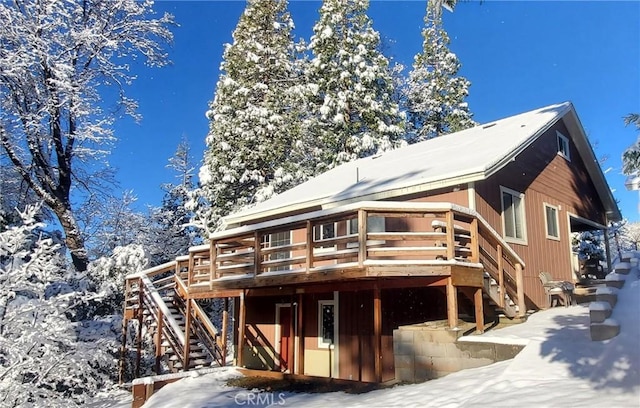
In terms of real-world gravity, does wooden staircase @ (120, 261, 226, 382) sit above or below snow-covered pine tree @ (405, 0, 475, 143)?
below

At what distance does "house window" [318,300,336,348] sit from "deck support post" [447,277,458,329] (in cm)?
441

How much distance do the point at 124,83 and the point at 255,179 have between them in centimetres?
698

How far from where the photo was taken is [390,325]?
10.2 meters

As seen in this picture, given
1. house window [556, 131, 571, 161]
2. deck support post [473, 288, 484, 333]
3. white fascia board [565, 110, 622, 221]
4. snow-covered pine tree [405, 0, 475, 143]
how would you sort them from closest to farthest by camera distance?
deck support post [473, 288, 484, 333], house window [556, 131, 571, 161], white fascia board [565, 110, 622, 221], snow-covered pine tree [405, 0, 475, 143]

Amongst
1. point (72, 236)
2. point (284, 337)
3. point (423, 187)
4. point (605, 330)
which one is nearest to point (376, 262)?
point (605, 330)

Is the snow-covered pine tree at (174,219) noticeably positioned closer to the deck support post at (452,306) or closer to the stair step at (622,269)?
the deck support post at (452,306)

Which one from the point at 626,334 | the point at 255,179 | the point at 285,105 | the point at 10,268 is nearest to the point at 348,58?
the point at 285,105

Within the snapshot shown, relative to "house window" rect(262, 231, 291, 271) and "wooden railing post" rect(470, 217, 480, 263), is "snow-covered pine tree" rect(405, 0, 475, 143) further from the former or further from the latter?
"wooden railing post" rect(470, 217, 480, 263)

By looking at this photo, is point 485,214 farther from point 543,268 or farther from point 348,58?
point 348,58

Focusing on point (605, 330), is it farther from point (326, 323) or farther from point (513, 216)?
point (326, 323)

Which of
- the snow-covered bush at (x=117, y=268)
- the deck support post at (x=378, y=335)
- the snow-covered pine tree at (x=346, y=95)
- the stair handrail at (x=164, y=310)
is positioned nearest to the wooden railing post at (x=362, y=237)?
the deck support post at (x=378, y=335)

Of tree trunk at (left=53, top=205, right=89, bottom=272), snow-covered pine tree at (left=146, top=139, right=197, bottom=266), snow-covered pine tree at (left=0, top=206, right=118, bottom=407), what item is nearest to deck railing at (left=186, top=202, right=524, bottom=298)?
snow-covered pine tree at (left=0, top=206, right=118, bottom=407)

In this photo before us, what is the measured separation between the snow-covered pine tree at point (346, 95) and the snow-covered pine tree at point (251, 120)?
138 cm

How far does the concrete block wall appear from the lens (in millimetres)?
6930
